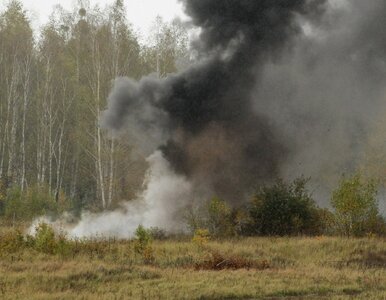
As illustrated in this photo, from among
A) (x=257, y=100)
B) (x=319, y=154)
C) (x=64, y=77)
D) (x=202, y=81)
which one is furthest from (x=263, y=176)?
(x=64, y=77)

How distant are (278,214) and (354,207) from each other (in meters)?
3.27

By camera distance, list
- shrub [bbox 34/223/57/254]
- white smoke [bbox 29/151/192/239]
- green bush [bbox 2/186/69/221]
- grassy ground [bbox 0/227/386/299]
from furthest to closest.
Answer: green bush [bbox 2/186/69/221], white smoke [bbox 29/151/192/239], shrub [bbox 34/223/57/254], grassy ground [bbox 0/227/386/299]

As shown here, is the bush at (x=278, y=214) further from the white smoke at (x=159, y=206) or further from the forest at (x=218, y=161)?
the white smoke at (x=159, y=206)

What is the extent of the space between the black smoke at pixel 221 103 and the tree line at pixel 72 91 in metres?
8.50

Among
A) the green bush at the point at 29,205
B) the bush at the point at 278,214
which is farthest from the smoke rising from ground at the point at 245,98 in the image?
the green bush at the point at 29,205

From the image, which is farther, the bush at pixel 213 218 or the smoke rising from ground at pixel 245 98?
the smoke rising from ground at pixel 245 98

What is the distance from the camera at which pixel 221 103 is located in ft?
85.9

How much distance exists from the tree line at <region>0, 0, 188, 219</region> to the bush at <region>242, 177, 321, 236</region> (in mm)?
11401

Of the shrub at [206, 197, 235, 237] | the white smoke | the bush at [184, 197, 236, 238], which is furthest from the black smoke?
the shrub at [206, 197, 235, 237]

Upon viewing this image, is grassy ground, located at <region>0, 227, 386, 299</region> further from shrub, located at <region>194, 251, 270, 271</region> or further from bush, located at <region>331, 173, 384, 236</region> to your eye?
bush, located at <region>331, 173, 384, 236</region>

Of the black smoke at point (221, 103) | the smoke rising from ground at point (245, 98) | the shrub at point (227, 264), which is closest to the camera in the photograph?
the shrub at point (227, 264)

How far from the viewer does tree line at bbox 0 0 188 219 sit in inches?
1403

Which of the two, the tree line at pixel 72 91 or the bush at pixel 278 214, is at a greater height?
the tree line at pixel 72 91

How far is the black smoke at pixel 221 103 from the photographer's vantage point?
25172 millimetres
